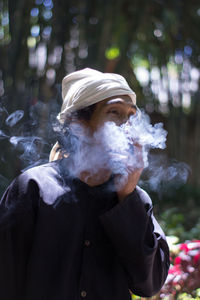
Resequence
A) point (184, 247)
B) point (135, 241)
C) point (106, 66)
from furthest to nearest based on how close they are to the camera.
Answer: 1. point (106, 66)
2. point (184, 247)
3. point (135, 241)

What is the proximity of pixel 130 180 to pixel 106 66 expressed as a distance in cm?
446

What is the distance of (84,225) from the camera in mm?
1491

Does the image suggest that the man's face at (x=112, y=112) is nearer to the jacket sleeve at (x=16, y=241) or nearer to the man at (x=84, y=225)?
the man at (x=84, y=225)

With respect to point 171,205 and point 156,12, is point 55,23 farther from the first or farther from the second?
point 171,205

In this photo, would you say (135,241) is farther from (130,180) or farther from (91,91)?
(91,91)

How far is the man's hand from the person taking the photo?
1.46m

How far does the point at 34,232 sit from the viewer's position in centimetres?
145

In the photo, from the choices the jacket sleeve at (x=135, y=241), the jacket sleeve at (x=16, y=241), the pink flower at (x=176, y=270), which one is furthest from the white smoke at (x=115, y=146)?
the pink flower at (x=176, y=270)

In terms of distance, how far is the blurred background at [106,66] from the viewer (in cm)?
198

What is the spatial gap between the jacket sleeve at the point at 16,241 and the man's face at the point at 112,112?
38 centimetres

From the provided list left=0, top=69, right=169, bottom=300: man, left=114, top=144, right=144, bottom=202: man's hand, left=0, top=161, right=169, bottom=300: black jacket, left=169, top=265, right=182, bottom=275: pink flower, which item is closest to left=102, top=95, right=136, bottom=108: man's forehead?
left=0, top=69, right=169, bottom=300: man

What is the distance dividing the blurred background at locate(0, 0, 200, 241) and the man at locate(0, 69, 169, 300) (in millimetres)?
305

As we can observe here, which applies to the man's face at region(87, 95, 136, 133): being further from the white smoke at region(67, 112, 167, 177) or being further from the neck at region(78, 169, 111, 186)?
the neck at region(78, 169, 111, 186)

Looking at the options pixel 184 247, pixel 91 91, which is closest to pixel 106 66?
pixel 184 247
